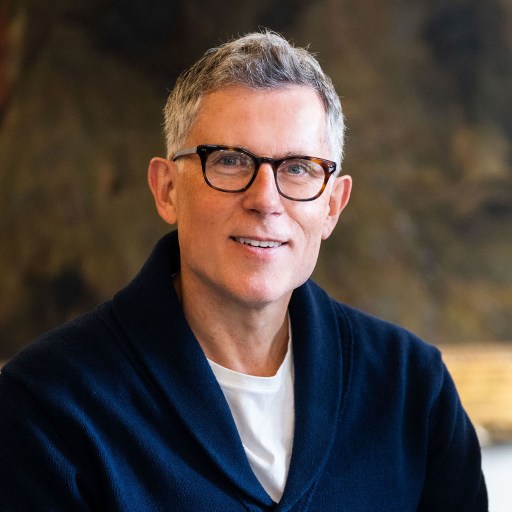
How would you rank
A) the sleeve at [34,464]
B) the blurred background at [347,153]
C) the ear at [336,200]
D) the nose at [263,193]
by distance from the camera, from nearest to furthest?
the sleeve at [34,464] → the nose at [263,193] → the ear at [336,200] → the blurred background at [347,153]

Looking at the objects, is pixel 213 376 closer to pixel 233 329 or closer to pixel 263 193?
pixel 233 329

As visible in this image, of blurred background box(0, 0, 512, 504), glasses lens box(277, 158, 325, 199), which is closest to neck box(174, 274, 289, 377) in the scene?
glasses lens box(277, 158, 325, 199)

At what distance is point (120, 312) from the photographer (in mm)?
1720

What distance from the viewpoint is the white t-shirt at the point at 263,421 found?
171 centimetres

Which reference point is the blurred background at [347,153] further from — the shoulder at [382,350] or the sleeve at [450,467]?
the sleeve at [450,467]

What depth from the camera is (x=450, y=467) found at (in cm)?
190

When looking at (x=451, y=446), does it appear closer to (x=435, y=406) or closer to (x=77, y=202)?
(x=435, y=406)

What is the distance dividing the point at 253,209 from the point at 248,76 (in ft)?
0.87

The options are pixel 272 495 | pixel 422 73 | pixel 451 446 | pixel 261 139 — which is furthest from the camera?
pixel 422 73

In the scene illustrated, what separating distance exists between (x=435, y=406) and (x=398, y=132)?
66.1 inches

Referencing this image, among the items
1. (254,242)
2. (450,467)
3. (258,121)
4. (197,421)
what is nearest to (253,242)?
(254,242)

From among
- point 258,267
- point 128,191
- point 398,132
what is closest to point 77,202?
point 128,191

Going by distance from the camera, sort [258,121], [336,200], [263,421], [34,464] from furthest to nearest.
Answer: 1. [336,200]
2. [263,421]
3. [258,121]
4. [34,464]

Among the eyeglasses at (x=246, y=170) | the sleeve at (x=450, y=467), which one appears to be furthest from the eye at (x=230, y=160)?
the sleeve at (x=450, y=467)
